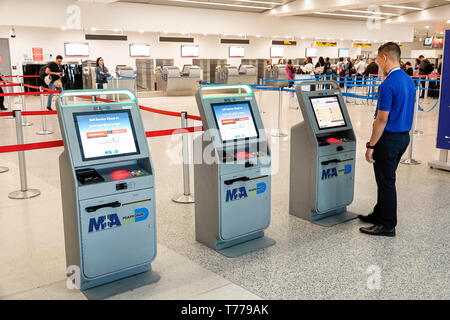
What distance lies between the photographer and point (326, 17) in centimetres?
2427

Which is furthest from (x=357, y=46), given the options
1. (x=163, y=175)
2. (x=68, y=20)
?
(x=163, y=175)

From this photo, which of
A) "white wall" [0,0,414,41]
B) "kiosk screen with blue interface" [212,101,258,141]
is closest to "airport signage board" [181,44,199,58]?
"white wall" [0,0,414,41]

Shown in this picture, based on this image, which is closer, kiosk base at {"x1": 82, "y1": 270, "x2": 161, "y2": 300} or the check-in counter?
kiosk base at {"x1": 82, "y1": 270, "x2": 161, "y2": 300}

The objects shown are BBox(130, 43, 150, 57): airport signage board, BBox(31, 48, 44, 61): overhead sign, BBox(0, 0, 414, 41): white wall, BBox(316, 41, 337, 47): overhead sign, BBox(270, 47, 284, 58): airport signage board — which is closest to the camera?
BBox(0, 0, 414, 41): white wall

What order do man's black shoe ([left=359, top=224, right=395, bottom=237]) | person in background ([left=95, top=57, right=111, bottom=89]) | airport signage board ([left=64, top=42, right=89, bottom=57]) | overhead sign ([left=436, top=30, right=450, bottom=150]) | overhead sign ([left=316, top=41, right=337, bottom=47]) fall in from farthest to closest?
overhead sign ([left=316, top=41, right=337, bottom=47]), airport signage board ([left=64, top=42, right=89, bottom=57]), person in background ([left=95, top=57, right=111, bottom=89]), overhead sign ([left=436, top=30, right=450, bottom=150]), man's black shoe ([left=359, top=224, right=395, bottom=237])

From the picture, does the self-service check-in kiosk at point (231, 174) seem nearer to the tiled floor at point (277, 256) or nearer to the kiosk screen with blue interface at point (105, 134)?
the tiled floor at point (277, 256)

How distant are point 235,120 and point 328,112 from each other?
1.11m

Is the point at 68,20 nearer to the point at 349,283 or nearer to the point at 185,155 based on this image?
the point at 185,155

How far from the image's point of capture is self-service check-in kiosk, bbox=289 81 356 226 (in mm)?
4031

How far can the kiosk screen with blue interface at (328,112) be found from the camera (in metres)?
4.06

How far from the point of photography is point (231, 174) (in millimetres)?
3430

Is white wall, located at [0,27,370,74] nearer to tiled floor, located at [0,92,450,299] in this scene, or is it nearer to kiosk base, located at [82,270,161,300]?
tiled floor, located at [0,92,450,299]
